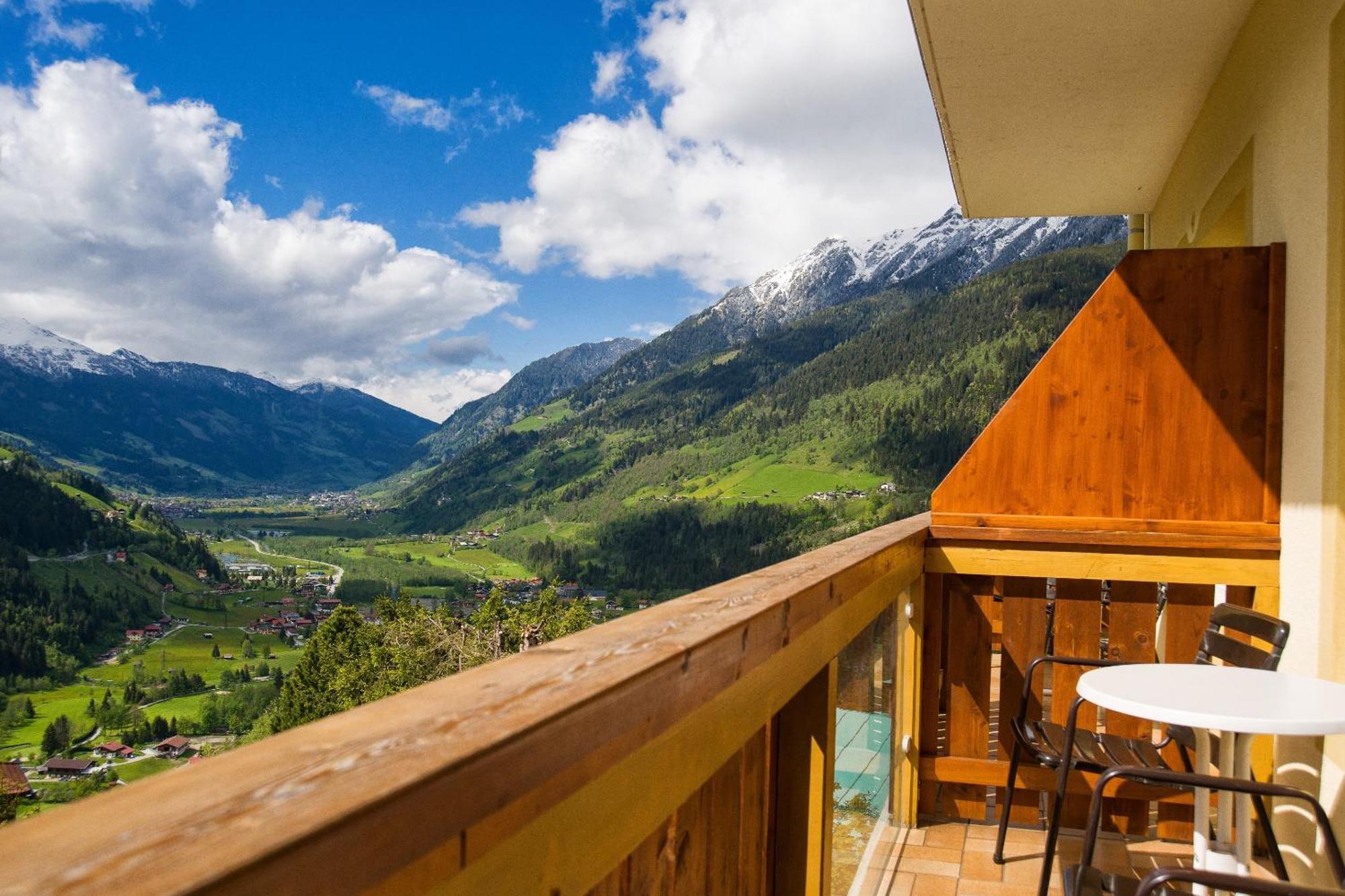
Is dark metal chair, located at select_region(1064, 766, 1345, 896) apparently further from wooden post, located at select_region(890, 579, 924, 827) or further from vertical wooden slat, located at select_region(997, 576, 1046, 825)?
vertical wooden slat, located at select_region(997, 576, 1046, 825)

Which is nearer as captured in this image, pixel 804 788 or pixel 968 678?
pixel 804 788

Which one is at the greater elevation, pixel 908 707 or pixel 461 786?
pixel 461 786

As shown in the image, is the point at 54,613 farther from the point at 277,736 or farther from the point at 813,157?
the point at 813,157

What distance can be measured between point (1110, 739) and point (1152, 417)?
1177 mm

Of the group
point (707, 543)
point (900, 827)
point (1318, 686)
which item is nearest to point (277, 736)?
point (1318, 686)

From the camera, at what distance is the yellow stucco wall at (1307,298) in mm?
2414

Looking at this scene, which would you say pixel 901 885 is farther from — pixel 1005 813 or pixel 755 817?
pixel 755 817

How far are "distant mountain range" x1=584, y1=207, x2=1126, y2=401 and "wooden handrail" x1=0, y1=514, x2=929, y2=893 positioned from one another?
96.7m

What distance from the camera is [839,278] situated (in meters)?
134

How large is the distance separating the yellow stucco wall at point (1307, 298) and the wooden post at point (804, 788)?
1.66 m

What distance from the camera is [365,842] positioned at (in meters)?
0.46

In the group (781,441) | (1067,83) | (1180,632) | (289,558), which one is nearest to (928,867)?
(1180,632)

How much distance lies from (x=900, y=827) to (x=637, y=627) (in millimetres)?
2434

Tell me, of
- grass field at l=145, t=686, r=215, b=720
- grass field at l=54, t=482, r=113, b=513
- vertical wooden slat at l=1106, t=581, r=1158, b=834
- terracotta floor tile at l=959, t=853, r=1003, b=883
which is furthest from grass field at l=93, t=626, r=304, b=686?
vertical wooden slat at l=1106, t=581, r=1158, b=834
